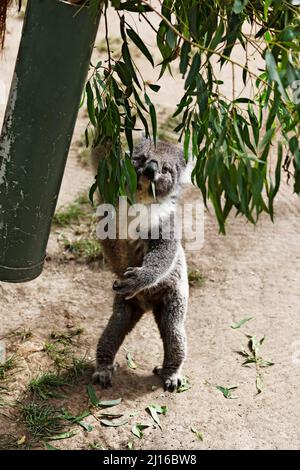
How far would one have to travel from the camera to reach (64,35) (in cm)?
299

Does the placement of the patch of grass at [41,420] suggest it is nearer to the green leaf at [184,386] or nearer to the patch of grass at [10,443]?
the patch of grass at [10,443]

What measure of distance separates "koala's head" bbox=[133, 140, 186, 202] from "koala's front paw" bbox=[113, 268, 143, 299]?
468 mm

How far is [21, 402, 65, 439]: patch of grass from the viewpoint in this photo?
12.5 ft

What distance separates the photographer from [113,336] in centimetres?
437

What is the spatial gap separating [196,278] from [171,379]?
1.21m

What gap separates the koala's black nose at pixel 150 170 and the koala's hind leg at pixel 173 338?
748mm

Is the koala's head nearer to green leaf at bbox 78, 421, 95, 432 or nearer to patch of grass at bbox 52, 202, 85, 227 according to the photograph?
green leaf at bbox 78, 421, 95, 432

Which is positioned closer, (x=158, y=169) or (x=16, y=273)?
(x=16, y=273)

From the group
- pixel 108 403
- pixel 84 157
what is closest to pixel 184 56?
pixel 108 403

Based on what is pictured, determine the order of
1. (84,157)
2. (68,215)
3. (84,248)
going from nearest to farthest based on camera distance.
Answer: (84,248) < (68,215) < (84,157)

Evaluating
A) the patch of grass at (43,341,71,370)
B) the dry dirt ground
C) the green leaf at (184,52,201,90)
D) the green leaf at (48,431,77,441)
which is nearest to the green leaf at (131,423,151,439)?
the dry dirt ground

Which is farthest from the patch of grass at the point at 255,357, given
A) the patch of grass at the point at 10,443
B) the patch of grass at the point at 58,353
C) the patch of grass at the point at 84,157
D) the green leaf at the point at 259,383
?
the patch of grass at the point at 84,157

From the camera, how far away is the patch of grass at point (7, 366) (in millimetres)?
4203

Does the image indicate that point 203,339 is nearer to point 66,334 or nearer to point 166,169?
point 66,334
